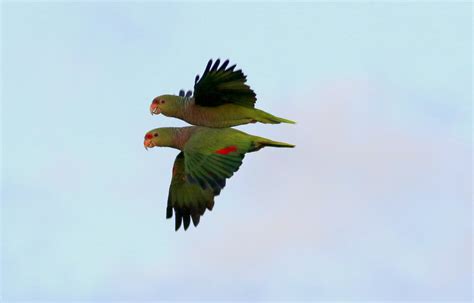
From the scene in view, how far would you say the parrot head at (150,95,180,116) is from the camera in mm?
22000

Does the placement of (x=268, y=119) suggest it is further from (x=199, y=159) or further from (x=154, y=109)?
(x=154, y=109)

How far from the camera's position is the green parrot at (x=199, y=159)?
788 inches

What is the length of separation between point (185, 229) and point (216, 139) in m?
2.97

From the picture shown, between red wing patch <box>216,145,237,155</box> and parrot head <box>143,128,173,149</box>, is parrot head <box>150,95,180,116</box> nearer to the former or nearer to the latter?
parrot head <box>143,128,173,149</box>

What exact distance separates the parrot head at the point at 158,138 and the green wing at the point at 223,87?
1111 millimetres

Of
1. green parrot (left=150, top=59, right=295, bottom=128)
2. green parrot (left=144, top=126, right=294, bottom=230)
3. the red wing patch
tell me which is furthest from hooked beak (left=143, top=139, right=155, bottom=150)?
the red wing patch

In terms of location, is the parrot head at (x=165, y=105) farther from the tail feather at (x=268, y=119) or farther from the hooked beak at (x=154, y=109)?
the tail feather at (x=268, y=119)

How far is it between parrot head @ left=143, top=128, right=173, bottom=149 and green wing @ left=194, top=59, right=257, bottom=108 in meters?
1.11

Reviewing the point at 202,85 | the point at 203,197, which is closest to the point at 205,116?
the point at 202,85

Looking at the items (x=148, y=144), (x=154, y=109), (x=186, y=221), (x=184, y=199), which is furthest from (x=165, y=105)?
(x=186, y=221)

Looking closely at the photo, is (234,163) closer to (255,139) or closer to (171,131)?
(255,139)

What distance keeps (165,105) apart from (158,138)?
71 centimetres

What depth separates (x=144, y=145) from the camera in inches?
872

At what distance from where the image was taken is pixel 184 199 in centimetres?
2284
